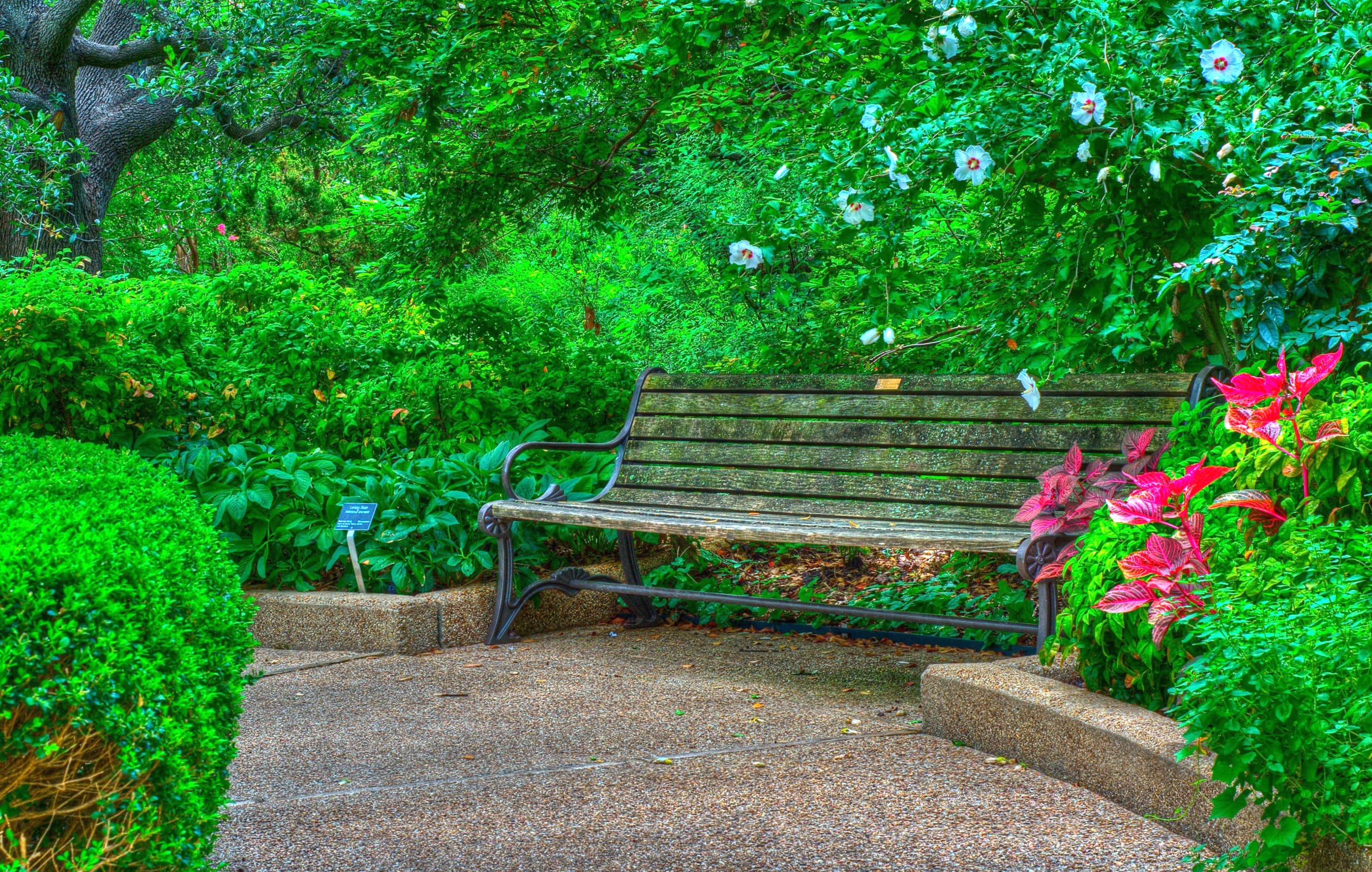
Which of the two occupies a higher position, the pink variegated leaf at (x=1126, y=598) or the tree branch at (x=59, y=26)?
the tree branch at (x=59, y=26)

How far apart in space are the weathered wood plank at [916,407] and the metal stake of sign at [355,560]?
132 cm

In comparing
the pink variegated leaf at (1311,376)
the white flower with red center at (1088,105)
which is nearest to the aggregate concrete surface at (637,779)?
the pink variegated leaf at (1311,376)

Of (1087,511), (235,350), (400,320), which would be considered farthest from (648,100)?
(1087,511)

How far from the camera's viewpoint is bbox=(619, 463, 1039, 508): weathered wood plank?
412 cm

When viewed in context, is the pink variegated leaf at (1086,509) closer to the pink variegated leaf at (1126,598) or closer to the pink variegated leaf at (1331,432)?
the pink variegated leaf at (1126,598)

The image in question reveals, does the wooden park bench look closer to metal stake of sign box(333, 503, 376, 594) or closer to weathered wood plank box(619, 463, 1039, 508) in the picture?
weathered wood plank box(619, 463, 1039, 508)

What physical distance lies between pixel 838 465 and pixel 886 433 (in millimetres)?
223

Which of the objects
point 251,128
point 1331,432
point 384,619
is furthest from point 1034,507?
point 251,128

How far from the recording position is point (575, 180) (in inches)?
252

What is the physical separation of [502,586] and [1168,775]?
9.47 ft

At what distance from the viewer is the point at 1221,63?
2.98m

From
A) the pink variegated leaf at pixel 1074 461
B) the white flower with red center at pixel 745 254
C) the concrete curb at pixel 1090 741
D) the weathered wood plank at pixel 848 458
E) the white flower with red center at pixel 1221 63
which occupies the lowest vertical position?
the concrete curb at pixel 1090 741

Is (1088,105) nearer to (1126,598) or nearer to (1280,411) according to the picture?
(1280,411)

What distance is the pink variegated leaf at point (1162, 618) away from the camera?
8.13ft
